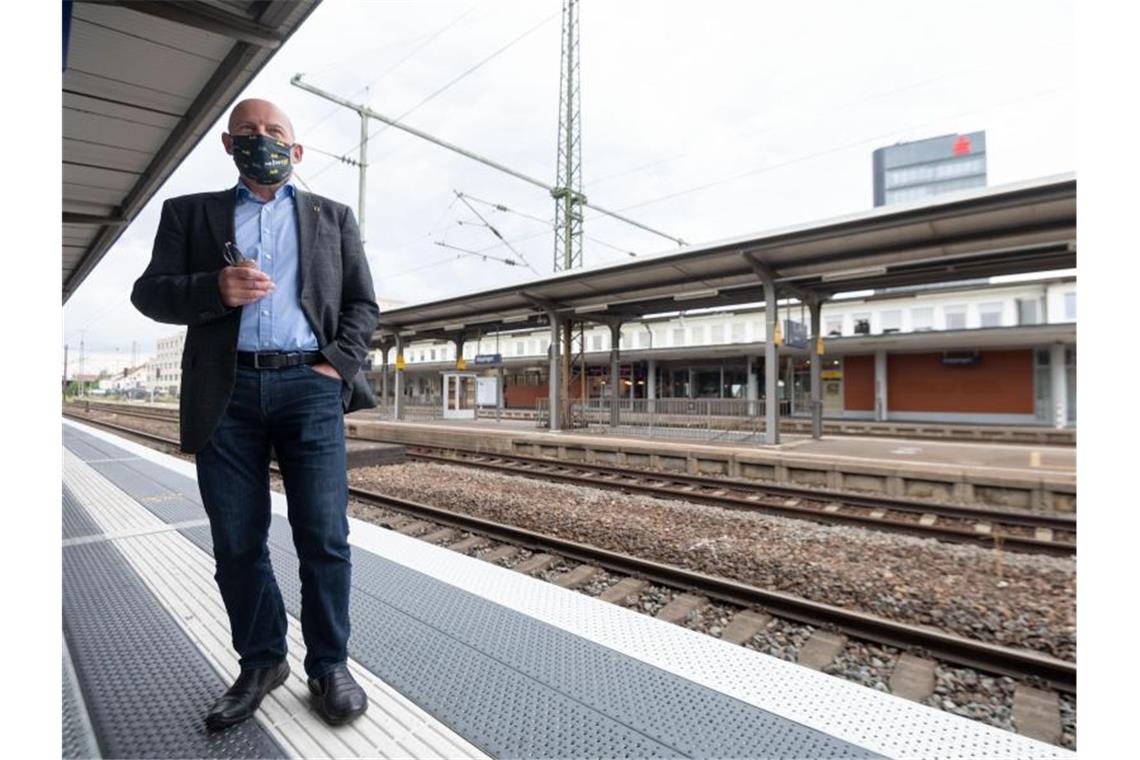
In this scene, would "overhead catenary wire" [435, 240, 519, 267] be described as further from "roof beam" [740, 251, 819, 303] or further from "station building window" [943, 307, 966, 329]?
"station building window" [943, 307, 966, 329]

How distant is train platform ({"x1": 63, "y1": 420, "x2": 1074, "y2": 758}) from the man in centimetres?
15

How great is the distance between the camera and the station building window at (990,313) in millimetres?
22594

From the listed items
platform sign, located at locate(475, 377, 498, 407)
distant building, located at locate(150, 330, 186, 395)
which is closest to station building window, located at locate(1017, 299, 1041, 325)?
platform sign, located at locate(475, 377, 498, 407)

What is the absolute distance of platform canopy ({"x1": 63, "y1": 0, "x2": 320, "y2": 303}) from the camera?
2.97 metres

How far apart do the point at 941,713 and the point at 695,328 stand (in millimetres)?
28683

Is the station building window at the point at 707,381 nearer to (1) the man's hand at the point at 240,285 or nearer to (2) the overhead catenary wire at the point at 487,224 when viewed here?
(2) the overhead catenary wire at the point at 487,224

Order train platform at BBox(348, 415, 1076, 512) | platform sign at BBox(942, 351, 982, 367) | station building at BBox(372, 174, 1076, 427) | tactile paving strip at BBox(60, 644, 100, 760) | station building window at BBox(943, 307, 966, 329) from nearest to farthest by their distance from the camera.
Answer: tactile paving strip at BBox(60, 644, 100, 760), train platform at BBox(348, 415, 1076, 512), station building at BBox(372, 174, 1076, 427), platform sign at BBox(942, 351, 982, 367), station building window at BBox(943, 307, 966, 329)

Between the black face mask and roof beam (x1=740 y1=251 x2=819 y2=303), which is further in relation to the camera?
roof beam (x1=740 y1=251 x2=819 y2=303)

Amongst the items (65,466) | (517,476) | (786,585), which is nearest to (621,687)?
(786,585)

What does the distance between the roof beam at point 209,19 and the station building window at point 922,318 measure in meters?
26.6

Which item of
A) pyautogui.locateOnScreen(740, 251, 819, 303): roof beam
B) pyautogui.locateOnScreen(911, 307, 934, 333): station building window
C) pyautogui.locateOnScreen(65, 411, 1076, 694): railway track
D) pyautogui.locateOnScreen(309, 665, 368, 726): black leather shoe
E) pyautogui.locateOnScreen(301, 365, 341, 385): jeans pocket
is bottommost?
pyautogui.locateOnScreen(65, 411, 1076, 694): railway track

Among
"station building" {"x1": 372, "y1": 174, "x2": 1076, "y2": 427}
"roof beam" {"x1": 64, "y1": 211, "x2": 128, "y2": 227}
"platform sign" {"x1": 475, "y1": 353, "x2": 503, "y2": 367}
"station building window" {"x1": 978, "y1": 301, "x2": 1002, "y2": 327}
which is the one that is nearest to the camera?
"roof beam" {"x1": 64, "y1": 211, "x2": 128, "y2": 227}

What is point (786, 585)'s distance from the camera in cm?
475
